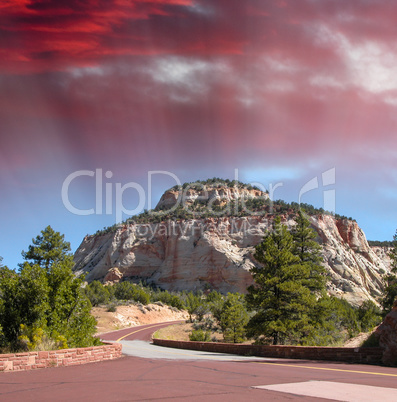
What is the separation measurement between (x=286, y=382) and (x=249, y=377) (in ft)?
3.90

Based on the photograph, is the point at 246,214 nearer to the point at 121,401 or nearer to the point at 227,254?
the point at 227,254

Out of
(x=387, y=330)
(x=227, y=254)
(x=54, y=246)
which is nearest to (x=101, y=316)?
(x=54, y=246)

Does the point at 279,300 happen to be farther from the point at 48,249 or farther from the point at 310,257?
the point at 48,249

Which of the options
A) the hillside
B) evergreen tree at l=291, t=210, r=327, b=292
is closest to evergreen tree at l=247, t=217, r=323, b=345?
evergreen tree at l=291, t=210, r=327, b=292

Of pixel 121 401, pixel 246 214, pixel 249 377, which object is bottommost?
pixel 249 377

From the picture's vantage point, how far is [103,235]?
12581cm

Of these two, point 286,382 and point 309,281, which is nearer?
point 286,382

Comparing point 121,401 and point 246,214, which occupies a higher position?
point 246,214

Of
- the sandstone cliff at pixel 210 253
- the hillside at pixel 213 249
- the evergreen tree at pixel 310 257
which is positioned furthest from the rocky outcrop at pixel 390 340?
the sandstone cliff at pixel 210 253

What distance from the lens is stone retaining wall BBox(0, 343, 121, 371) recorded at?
11016 mm

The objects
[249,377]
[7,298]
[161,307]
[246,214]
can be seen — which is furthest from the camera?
[246,214]

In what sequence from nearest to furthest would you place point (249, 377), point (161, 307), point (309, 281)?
1. point (249, 377)
2. point (309, 281)
3. point (161, 307)

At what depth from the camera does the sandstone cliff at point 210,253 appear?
307ft

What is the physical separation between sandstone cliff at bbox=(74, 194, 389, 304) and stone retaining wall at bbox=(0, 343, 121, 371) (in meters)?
80.0
